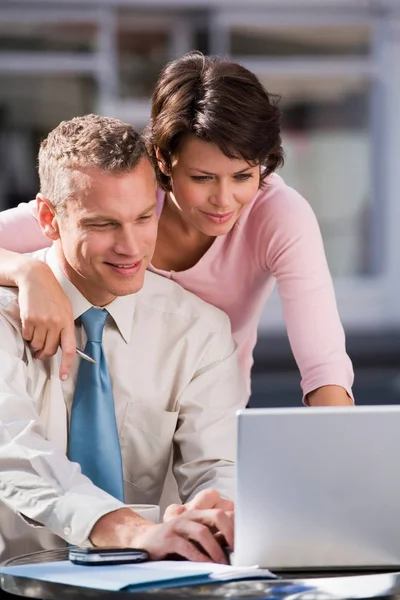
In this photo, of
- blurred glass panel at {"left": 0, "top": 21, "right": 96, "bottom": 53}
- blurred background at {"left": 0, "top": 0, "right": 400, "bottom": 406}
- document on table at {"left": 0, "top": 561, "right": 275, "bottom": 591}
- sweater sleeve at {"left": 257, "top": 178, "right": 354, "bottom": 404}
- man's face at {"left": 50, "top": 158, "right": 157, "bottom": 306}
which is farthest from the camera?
blurred background at {"left": 0, "top": 0, "right": 400, "bottom": 406}

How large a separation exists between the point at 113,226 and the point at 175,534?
621 mm

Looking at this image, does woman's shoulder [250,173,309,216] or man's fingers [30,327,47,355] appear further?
woman's shoulder [250,173,309,216]

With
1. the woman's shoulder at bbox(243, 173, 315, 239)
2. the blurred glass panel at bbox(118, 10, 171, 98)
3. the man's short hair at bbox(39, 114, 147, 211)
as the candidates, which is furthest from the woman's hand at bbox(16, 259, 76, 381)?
the blurred glass panel at bbox(118, 10, 171, 98)

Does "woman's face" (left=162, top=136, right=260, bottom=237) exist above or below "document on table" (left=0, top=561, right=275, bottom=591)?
above

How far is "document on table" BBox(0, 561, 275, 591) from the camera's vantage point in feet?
5.25

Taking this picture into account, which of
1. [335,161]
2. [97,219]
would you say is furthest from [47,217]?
[335,161]

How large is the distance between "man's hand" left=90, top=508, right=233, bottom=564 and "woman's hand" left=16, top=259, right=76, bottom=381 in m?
0.40

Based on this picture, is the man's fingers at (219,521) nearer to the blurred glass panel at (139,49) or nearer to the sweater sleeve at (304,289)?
the sweater sleeve at (304,289)

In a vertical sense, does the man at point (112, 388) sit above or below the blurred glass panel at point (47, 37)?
below

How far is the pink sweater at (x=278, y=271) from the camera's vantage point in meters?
2.52

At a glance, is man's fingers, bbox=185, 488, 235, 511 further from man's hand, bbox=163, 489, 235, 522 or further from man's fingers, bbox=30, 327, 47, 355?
man's fingers, bbox=30, 327, 47, 355

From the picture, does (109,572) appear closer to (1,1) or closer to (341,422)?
(341,422)

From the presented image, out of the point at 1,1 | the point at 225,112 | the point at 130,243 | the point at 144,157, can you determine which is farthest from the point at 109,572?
the point at 1,1

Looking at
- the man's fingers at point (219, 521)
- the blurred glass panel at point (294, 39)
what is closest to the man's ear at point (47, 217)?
the man's fingers at point (219, 521)
